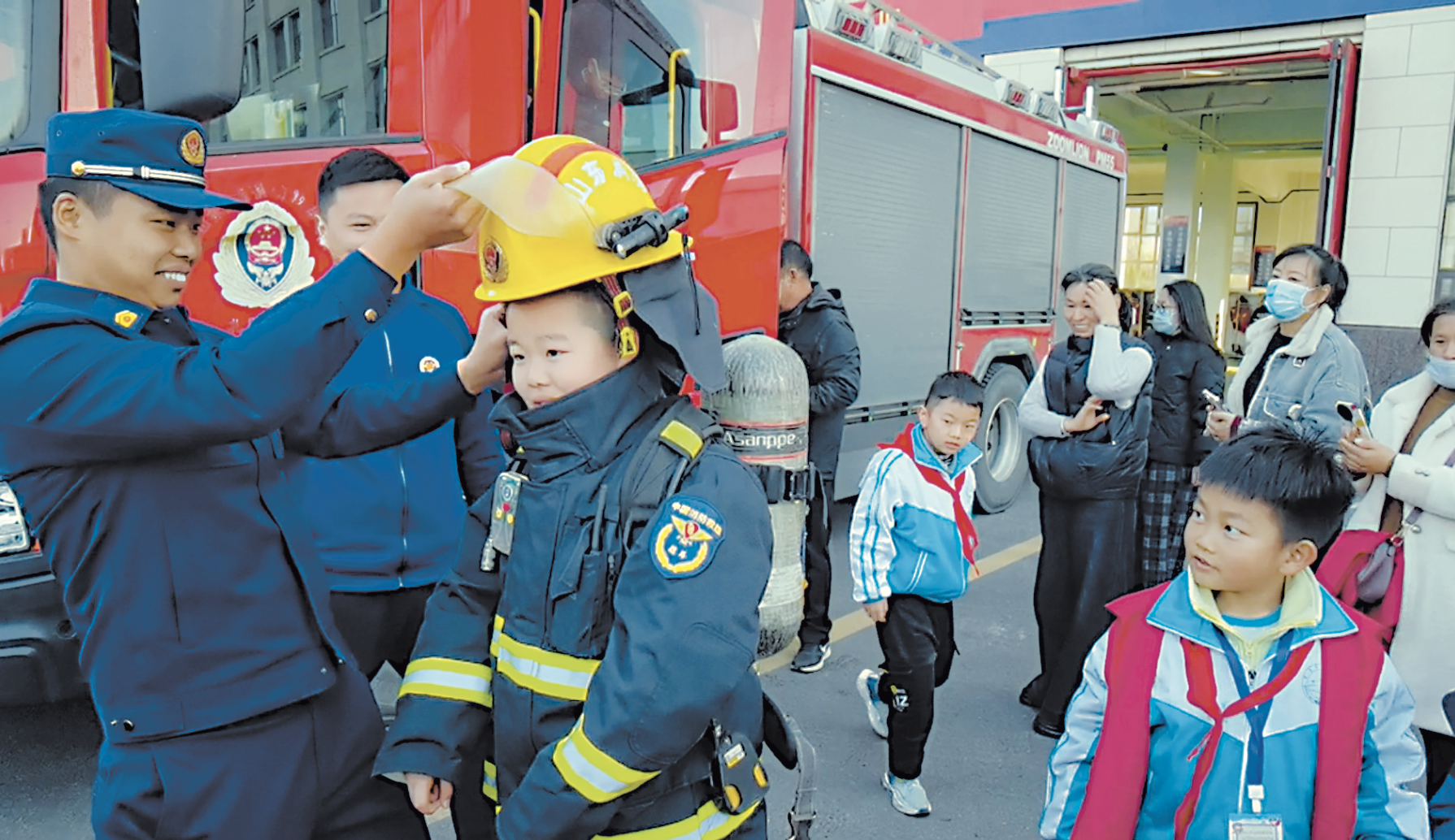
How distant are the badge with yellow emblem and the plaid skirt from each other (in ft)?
11.4

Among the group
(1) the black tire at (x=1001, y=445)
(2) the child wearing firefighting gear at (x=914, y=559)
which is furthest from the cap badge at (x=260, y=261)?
(1) the black tire at (x=1001, y=445)

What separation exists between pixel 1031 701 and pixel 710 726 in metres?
2.77

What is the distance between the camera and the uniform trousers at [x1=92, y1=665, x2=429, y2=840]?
56.1 inches

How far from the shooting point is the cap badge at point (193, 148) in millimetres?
1491

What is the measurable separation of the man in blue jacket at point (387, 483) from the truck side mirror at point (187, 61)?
41 cm

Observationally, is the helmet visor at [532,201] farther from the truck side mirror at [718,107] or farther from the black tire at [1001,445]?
the black tire at [1001,445]

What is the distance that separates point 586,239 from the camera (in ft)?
4.24

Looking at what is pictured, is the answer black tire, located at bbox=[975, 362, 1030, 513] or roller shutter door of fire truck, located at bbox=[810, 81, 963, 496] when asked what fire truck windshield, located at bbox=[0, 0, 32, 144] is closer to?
roller shutter door of fire truck, located at bbox=[810, 81, 963, 496]

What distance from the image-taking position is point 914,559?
9.49 ft

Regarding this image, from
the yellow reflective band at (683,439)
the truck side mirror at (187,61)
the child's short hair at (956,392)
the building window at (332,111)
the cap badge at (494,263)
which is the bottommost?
the child's short hair at (956,392)

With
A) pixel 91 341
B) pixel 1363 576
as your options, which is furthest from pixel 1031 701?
pixel 91 341

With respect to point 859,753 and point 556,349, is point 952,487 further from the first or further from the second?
point 556,349

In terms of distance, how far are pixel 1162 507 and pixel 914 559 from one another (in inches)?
74.9

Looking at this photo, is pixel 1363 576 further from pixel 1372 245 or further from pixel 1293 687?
pixel 1372 245
